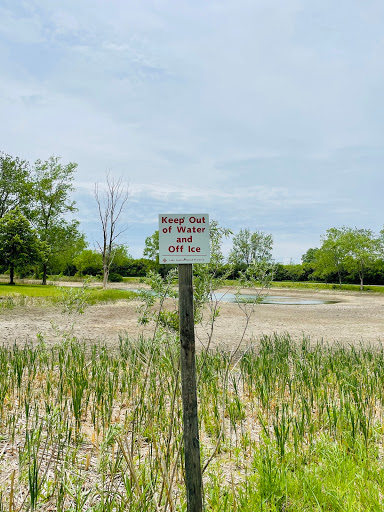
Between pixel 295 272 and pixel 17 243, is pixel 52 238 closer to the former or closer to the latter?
pixel 17 243

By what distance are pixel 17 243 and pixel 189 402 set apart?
95.7ft

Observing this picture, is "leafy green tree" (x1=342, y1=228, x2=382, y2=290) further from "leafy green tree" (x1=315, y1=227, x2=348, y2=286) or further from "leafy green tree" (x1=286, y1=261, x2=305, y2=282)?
"leafy green tree" (x1=286, y1=261, x2=305, y2=282)

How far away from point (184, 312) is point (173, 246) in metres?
0.41

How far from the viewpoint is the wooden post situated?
7.26 feet

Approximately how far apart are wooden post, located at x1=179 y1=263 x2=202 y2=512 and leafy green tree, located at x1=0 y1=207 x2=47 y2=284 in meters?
28.2

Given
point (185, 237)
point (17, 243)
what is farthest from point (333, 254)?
point (185, 237)

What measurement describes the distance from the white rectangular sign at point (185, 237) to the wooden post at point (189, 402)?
6.1 inches

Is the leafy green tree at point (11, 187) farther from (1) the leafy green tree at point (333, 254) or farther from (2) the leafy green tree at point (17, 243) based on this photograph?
(1) the leafy green tree at point (333, 254)

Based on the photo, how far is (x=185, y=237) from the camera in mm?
2400

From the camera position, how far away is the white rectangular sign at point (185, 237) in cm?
238

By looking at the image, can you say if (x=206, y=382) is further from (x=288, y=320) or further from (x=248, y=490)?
(x=288, y=320)

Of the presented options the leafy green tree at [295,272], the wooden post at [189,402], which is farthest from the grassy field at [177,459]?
the leafy green tree at [295,272]

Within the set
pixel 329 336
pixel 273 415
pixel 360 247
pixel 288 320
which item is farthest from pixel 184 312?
pixel 360 247

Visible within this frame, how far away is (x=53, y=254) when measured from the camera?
115ft
